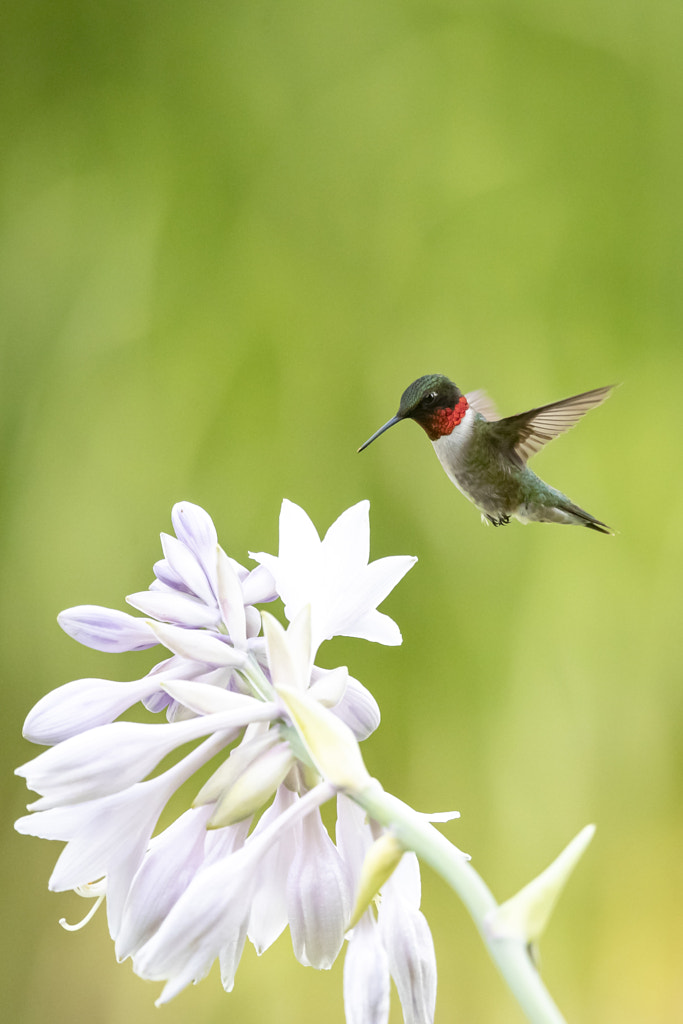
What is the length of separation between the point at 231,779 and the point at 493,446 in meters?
0.38

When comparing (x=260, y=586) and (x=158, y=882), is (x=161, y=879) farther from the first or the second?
(x=260, y=586)

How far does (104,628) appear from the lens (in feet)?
1.09

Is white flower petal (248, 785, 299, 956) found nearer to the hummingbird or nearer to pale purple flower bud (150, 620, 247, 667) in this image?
pale purple flower bud (150, 620, 247, 667)

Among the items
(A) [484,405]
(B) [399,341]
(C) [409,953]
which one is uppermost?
(B) [399,341]

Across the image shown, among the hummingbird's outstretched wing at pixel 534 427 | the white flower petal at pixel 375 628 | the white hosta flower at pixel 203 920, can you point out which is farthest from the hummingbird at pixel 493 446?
the white hosta flower at pixel 203 920

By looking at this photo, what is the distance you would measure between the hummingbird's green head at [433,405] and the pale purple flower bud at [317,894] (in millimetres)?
261

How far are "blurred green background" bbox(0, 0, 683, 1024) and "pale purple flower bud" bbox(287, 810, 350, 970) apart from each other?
1.06 meters

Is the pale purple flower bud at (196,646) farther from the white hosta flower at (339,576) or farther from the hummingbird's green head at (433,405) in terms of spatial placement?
the hummingbird's green head at (433,405)

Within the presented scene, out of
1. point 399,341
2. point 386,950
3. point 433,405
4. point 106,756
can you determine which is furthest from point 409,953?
point 399,341

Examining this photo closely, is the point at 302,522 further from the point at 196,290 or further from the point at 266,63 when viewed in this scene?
the point at 266,63

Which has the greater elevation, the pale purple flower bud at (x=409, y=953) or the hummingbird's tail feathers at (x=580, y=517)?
the hummingbird's tail feathers at (x=580, y=517)

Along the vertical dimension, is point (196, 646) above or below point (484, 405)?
below

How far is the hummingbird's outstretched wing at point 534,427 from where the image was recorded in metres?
0.56

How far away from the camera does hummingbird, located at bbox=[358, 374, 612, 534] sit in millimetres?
563
